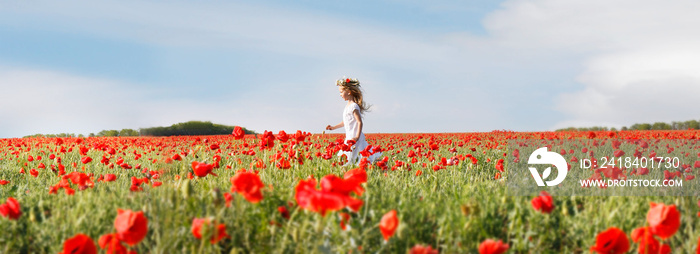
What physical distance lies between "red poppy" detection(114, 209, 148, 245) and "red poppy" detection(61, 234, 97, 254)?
145mm

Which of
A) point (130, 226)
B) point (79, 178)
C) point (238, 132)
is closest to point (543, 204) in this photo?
point (130, 226)

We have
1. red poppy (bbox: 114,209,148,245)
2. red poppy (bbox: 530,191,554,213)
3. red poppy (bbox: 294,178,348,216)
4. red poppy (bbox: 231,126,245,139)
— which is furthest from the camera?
red poppy (bbox: 231,126,245,139)

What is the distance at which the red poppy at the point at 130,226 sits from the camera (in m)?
2.18

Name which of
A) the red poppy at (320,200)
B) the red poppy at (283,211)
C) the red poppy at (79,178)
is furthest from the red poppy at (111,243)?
the red poppy at (79,178)

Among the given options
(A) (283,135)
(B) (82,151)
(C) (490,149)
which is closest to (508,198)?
(A) (283,135)

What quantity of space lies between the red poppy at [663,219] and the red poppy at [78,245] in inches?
99.1

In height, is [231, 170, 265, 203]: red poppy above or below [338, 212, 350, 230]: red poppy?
above

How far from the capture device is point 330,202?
196cm

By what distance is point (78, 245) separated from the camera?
2219 millimetres

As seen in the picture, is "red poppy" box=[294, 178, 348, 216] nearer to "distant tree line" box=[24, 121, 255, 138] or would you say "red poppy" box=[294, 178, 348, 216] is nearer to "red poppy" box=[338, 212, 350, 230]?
"red poppy" box=[338, 212, 350, 230]

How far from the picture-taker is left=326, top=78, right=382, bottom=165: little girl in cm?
727

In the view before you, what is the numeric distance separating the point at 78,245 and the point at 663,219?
2.57m

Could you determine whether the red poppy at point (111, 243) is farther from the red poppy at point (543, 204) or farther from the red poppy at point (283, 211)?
the red poppy at point (543, 204)

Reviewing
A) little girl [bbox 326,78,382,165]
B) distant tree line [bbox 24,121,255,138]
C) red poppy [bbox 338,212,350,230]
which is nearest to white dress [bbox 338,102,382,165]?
little girl [bbox 326,78,382,165]
